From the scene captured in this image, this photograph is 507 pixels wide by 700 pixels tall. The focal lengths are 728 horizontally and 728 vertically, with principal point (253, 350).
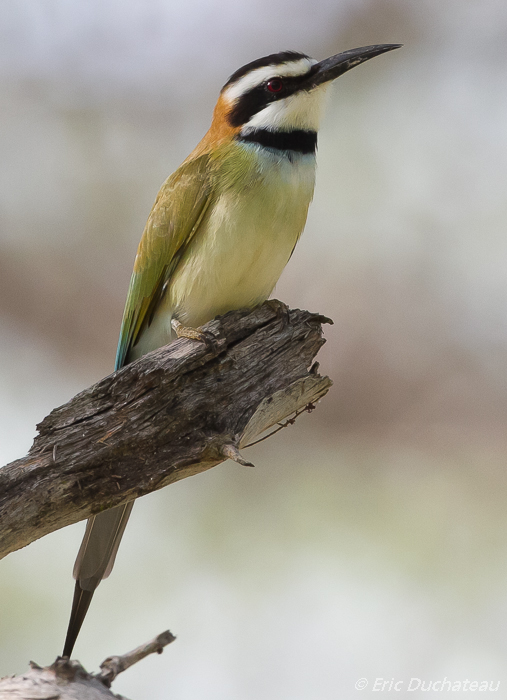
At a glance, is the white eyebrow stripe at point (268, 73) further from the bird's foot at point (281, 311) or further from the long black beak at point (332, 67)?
the bird's foot at point (281, 311)

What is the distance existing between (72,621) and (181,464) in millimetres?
575

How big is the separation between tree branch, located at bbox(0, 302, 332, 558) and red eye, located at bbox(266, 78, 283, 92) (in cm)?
81

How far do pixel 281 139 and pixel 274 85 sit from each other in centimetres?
20

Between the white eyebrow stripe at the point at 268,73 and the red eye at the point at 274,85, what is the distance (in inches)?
0.6

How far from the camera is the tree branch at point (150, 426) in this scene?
1.73 m

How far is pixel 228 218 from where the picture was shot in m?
2.09

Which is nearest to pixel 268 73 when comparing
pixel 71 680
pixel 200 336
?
pixel 200 336

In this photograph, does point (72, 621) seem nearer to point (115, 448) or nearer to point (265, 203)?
point (115, 448)

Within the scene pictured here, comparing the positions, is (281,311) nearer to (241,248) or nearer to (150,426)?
(241,248)

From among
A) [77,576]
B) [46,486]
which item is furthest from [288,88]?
[77,576]

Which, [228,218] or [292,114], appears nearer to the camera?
[228,218]

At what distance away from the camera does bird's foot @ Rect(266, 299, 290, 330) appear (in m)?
2.05

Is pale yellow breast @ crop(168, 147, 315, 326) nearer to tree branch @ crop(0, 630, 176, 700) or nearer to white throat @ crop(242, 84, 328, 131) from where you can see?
white throat @ crop(242, 84, 328, 131)

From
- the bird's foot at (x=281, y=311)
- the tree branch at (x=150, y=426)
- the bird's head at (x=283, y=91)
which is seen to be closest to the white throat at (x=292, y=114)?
the bird's head at (x=283, y=91)
